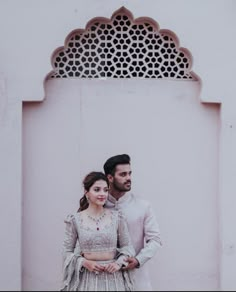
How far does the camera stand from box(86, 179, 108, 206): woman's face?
5668 mm

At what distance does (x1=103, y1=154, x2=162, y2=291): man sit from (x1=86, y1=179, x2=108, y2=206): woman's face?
21 cm

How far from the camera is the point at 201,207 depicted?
6.70 meters

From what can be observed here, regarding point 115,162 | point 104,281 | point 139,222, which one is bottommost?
point 104,281

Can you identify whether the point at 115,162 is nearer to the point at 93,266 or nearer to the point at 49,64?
the point at 93,266

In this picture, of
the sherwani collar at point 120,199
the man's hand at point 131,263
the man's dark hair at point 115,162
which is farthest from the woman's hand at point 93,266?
the man's dark hair at point 115,162

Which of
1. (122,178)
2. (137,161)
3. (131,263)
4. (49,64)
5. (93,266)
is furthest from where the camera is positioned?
(137,161)

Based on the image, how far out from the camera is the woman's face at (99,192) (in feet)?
18.6

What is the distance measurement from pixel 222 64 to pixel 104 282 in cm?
196

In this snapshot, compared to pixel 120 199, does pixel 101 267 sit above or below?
below

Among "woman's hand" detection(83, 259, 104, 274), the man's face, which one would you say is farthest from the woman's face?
"woman's hand" detection(83, 259, 104, 274)

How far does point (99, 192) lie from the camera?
567cm

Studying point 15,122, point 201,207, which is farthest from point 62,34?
point 201,207

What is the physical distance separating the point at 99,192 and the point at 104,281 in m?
0.58

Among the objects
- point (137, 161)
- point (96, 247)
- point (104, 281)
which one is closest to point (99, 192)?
point (96, 247)
